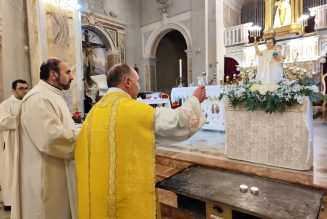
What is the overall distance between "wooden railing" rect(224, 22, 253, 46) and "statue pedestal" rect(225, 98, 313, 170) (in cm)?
957

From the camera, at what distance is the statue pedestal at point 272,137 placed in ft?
9.48

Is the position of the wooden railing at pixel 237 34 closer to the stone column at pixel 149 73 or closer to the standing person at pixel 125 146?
the stone column at pixel 149 73

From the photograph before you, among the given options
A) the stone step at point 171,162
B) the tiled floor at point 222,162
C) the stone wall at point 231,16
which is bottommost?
the stone step at point 171,162

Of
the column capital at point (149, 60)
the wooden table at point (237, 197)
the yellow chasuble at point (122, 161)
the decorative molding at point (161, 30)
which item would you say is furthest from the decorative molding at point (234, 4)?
the yellow chasuble at point (122, 161)

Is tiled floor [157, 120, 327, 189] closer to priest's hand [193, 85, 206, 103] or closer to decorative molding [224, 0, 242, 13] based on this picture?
priest's hand [193, 85, 206, 103]

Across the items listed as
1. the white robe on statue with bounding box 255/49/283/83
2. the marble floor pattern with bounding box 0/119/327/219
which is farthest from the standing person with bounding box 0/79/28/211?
the white robe on statue with bounding box 255/49/283/83

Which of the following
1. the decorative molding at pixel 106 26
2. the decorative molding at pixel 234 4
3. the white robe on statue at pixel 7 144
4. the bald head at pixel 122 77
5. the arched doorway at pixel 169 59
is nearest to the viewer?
the bald head at pixel 122 77

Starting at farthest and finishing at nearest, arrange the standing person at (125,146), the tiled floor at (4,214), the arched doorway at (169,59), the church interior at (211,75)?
the arched doorway at (169,59)
the tiled floor at (4,214)
the church interior at (211,75)
the standing person at (125,146)

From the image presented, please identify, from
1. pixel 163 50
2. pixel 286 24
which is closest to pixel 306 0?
pixel 286 24

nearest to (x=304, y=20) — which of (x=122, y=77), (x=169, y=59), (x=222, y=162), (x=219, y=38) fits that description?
(x=219, y=38)

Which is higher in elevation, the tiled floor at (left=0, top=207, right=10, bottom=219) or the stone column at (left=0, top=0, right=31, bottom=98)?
the stone column at (left=0, top=0, right=31, bottom=98)

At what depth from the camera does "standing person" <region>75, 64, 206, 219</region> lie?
4.62 ft

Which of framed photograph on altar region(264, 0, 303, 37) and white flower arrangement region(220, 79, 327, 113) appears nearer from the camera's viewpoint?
white flower arrangement region(220, 79, 327, 113)

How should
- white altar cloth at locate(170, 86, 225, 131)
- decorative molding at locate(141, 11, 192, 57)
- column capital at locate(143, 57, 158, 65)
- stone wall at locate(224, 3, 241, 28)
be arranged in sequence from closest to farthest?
white altar cloth at locate(170, 86, 225, 131) < decorative molding at locate(141, 11, 192, 57) < stone wall at locate(224, 3, 241, 28) < column capital at locate(143, 57, 158, 65)
